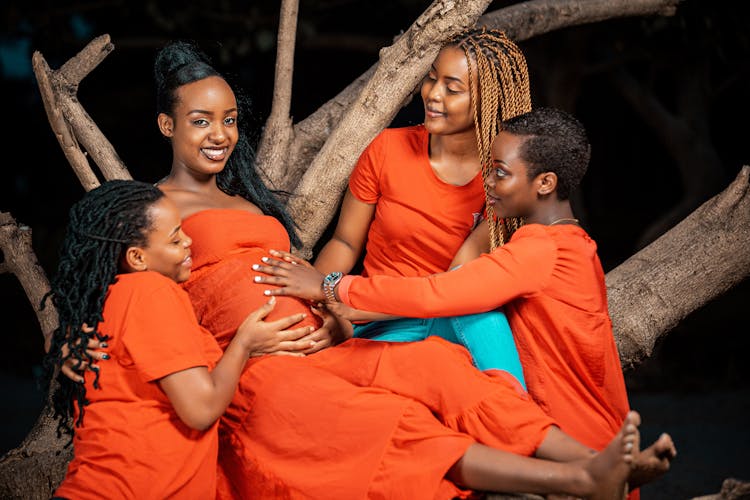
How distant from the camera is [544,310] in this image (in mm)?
2844

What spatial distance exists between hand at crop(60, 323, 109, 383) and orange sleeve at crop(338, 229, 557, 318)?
840 mm

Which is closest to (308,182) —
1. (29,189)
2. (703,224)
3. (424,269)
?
(424,269)

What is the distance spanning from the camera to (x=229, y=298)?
2.98 meters

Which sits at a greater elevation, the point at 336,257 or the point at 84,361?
the point at 336,257

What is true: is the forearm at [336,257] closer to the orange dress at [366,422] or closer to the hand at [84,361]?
the orange dress at [366,422]

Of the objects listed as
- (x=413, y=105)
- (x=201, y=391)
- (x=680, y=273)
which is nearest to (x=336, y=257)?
(x=201, y=391)

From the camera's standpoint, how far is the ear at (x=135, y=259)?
2662 mm

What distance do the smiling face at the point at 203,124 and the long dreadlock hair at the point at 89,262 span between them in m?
0.48

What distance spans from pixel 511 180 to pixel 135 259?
1.15m

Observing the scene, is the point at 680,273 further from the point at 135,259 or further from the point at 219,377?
the point at 135,259

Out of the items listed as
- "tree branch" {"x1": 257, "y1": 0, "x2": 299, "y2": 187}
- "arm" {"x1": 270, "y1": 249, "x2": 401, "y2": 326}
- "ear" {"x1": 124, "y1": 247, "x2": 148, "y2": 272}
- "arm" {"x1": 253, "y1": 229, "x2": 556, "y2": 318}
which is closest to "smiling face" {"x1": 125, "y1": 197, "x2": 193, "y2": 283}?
"ear" {"x1": 124, "y1": 247, "x2": 148, "y2": 272}

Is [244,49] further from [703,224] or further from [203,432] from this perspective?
[203,432]

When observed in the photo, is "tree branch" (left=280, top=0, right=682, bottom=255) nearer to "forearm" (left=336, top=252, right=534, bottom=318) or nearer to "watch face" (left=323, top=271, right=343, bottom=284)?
"watch face" (left=323, top=271, right=343, bottom=284)

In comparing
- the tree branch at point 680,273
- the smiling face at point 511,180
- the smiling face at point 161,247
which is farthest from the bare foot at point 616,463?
the tree branch at point 680,273
